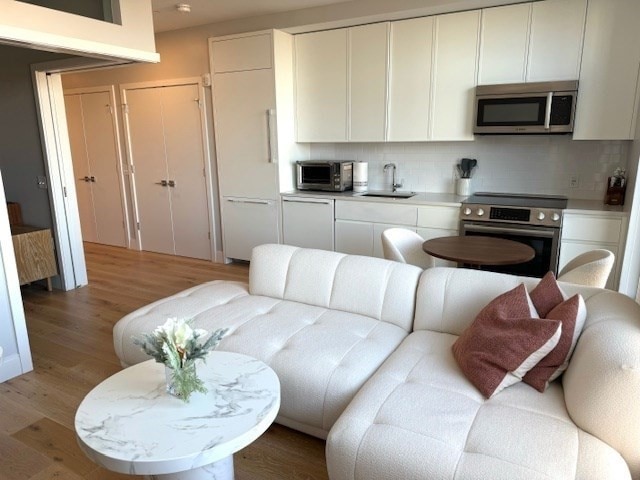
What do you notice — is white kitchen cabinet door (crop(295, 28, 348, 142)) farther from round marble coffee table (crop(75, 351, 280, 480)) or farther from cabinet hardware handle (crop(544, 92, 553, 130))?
round marble coffee table (crop(75, 351, 280, 480))

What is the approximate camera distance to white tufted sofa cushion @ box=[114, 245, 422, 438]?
2016mm

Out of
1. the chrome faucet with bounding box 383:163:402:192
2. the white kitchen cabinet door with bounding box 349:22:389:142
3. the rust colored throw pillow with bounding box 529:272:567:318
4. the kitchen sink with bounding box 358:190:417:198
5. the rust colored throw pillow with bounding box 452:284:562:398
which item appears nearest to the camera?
the rust colored throw pillow with bounding box 452:284:562:398

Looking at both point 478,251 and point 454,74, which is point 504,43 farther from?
point 478,251

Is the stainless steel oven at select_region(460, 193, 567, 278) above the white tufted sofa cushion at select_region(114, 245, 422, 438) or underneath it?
above

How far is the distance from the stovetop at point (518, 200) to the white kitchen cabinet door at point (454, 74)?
0.57 meters

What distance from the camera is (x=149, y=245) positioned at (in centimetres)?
598

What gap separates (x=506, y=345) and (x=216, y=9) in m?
4.04

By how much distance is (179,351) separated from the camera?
1577mm

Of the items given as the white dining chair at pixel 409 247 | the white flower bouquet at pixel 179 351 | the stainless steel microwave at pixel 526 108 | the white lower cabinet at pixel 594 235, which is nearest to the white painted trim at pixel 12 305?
the white flower bouquet at pixel 179 351

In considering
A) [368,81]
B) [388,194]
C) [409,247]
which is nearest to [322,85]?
Result: [368,81]

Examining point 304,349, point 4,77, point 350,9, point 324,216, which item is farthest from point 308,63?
point 304,349

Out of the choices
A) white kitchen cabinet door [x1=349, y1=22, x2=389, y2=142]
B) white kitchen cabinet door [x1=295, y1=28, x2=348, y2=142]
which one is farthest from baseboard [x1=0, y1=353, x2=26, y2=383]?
white kitchen cabinet door [x1=349, y1=22, x2=389, y2=142]

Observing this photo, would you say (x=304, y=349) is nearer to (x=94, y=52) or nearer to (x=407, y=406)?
(x=407, y=406)

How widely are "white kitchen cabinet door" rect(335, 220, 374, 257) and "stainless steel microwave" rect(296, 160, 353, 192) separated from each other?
42 cm
